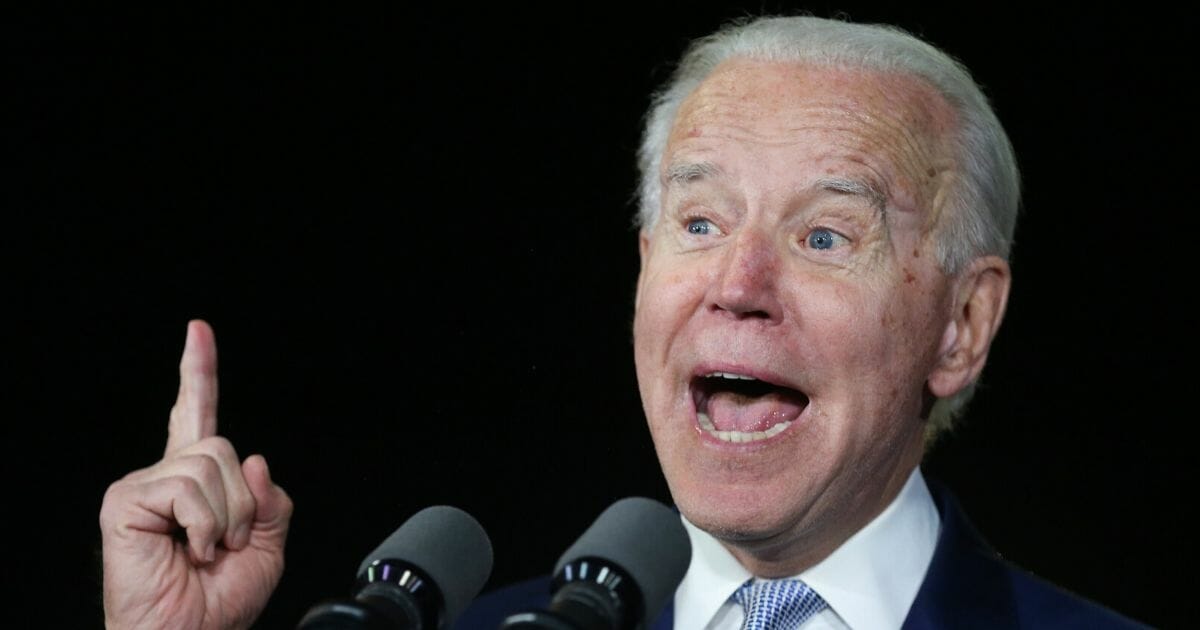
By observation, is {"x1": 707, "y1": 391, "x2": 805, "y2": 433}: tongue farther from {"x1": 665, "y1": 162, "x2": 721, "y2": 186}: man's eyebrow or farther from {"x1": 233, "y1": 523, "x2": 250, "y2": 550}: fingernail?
{"x1": 233, "y1": 523, "x2": 250, "y2": 550}: fingernail

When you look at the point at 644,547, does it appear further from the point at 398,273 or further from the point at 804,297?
the point at 398,273

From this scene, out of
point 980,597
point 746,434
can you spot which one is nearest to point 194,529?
point 746,434

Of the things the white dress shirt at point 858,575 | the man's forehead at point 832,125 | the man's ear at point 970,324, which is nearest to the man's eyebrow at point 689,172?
the man's forehead at point 832,125

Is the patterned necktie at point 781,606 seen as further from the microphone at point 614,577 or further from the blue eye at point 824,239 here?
the microphone at point 614,577

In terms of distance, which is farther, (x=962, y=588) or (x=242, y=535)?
(x=962, y=588)

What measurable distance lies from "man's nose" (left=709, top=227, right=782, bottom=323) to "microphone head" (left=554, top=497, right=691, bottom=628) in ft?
1.85

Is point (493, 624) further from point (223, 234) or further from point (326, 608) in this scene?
point (326, 608)

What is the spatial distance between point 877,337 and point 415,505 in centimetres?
120

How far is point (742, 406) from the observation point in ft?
7.34

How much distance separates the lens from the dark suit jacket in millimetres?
2254

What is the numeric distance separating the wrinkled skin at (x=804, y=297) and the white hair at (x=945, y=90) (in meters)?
0.03

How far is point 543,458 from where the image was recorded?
118 inches

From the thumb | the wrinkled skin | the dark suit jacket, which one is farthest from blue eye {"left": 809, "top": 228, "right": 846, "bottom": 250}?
the thumb

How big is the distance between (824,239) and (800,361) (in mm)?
208
